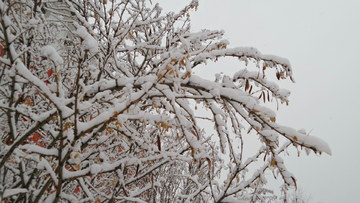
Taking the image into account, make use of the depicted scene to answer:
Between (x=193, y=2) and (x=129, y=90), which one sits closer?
(x=129, y=90)

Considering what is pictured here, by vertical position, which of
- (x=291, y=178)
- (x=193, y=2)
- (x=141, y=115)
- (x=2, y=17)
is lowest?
(x=291, y=178)

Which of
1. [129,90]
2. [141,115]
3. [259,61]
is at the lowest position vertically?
[141,115]

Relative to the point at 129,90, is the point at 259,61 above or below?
above

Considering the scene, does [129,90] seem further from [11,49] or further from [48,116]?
[11,49]

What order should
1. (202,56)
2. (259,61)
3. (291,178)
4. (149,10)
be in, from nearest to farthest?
(291,178) → (259,61) → (202,56) → (149,10)

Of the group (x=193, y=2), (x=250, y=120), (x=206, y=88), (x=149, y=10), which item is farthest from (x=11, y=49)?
(x=149, y=10)

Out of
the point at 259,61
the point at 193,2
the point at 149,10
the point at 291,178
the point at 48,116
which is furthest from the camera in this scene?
the point at 149,10

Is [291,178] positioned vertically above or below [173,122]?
below

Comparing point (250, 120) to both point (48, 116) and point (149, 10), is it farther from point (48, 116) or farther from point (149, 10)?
point (149, 10)

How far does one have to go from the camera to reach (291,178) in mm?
1253

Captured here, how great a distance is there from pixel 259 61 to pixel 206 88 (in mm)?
488

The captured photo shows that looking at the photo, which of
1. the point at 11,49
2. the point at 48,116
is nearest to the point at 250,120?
the point at 48,116

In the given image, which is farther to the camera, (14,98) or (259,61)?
(14,98)

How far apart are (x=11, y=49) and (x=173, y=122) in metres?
1.22
